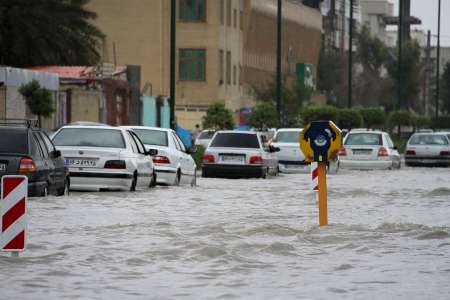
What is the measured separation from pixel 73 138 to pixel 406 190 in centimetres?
828

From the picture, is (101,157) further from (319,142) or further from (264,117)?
(264,117)

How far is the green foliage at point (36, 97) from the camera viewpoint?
1906 inches

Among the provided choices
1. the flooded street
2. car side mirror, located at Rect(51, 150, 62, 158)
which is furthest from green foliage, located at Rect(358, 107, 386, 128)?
car side mirror, located at Rect(51, 150, 62, 158)

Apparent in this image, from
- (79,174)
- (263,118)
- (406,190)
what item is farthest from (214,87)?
(79,174)

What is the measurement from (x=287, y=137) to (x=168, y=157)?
16379 millimetres

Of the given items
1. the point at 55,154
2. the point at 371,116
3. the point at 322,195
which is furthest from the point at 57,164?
the point at 371,116

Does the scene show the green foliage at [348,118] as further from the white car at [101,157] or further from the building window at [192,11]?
the white car at [101,157]

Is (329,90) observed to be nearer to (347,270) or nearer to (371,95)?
(371,95)

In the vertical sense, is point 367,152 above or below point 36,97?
below

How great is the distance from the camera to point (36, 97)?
48.5 metres

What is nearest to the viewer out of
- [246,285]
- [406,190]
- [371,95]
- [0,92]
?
[246,285]

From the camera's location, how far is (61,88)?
6031cm

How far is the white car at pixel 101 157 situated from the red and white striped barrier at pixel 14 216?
12.6 m

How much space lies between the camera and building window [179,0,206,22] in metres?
89.9
